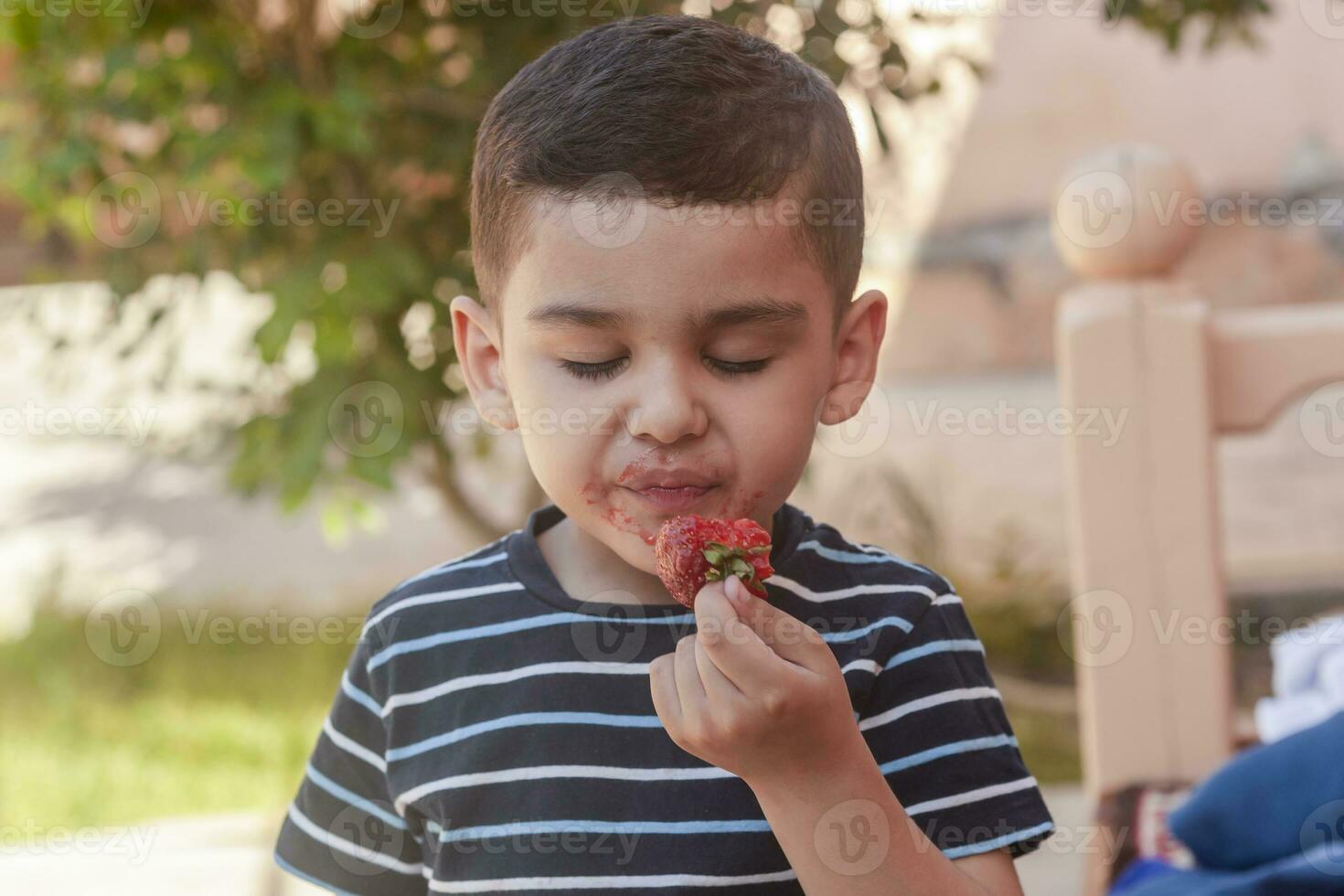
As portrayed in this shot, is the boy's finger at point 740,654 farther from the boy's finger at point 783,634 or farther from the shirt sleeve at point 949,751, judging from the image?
the shirt sleeve at point 949,751

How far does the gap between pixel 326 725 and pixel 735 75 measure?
658mm

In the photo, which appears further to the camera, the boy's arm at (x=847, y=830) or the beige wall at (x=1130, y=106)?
the beige wall at (x=1130, y=106)

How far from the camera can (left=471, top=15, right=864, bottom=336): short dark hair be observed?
3.20ft

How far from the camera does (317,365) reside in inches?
86.5

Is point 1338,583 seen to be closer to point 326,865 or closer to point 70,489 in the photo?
point 326,865

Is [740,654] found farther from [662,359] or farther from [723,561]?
[662,359]

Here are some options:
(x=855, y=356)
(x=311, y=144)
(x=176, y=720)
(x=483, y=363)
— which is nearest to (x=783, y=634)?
(x=855, y=356)

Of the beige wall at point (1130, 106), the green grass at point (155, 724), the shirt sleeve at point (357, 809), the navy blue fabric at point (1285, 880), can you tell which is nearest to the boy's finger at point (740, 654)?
the shirt sleeve at point (357, 809)

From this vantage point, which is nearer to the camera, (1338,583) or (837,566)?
(837,566)

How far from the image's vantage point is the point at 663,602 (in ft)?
3.77

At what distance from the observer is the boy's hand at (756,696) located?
901 millimetres

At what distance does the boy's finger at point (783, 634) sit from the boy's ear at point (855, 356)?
20 cm

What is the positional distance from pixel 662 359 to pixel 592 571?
0.96 ft

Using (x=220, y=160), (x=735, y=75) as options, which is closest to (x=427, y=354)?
(x=220, y=160)
